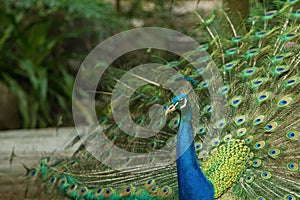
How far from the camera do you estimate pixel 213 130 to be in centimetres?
287

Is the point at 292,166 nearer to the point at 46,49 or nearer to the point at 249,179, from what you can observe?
the point at 249,179

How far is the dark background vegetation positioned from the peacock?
10.6ft

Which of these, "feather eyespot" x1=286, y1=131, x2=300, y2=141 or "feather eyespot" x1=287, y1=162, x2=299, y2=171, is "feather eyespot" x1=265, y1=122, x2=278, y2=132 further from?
"feather eyespot" x1=287, y1=162, x2=299, y2=171

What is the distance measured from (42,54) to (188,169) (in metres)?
4.71

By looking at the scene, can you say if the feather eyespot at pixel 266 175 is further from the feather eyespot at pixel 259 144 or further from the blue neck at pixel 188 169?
the blue neck at pixel 188 169

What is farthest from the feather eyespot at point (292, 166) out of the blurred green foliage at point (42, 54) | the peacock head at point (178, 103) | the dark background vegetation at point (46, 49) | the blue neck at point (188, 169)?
the blurred green foliage at point (42, 54)

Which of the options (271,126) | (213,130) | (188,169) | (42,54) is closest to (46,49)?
(42,54)

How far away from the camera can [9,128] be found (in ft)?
23.7

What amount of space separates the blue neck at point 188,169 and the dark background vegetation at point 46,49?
396cm

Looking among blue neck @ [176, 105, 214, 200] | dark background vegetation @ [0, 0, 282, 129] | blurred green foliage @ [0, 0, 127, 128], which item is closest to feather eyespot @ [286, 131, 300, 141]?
blue neck @ [176, 105, 214, 200]

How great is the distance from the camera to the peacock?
268 centimetres

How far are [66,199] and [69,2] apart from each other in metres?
2.99

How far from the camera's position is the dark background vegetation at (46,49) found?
6.84 m

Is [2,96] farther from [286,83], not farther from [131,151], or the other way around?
[286,83]
